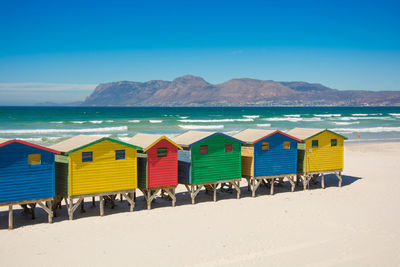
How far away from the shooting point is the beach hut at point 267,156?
20469 mm

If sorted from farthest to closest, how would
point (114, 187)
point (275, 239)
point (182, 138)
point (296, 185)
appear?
point (296, 185)
point (182, 138)
point (114, 187)
point (275, 239)

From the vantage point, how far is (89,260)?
1231cm

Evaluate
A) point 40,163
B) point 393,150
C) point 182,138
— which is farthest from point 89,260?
point 393,150

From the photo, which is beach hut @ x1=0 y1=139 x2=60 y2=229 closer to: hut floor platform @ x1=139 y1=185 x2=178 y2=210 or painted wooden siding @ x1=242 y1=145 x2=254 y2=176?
hut floor platform @ x1=139 y1=185 x2=178 y2=210

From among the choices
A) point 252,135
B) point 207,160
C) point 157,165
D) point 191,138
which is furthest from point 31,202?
point 252,135

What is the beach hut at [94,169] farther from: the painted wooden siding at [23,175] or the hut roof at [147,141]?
the painted wooden siding at [23,175]

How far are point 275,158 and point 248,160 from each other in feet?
4.68

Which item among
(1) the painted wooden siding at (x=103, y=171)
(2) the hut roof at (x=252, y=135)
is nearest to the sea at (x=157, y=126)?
(2) the hut roof at (x=252, y=135)

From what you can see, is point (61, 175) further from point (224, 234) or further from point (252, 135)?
point (252, 135)

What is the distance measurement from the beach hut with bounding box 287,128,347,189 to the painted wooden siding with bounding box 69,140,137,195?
9.17 m

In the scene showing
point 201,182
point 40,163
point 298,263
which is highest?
point 40,163

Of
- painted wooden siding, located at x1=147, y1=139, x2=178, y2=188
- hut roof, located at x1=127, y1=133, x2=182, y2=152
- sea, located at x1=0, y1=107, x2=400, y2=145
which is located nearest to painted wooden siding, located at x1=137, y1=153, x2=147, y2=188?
painted wooden siding, located at x1=147, y1=139, x2=178, y2=188

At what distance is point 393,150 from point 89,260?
3376cm

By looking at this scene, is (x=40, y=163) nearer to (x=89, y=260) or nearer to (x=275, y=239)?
(x=89, y=260)
